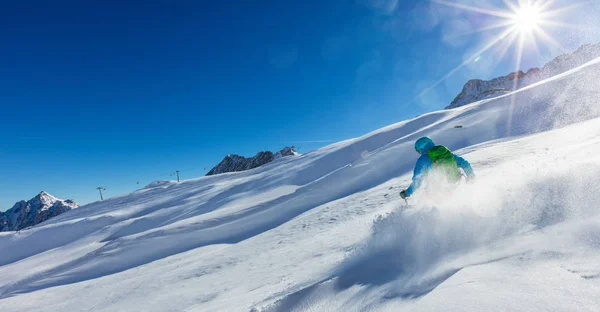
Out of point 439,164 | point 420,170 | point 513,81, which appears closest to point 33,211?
point 420,170

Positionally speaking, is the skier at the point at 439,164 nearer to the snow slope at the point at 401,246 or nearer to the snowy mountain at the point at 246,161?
the snow slope at the point at 401,246

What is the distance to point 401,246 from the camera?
385cm

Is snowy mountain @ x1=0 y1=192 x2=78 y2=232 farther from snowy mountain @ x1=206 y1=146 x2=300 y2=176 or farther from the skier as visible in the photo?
the skier

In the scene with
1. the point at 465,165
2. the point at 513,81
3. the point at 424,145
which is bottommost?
the point at 465,165

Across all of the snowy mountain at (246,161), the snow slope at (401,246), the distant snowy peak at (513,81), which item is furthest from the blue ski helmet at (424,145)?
the distant snowy peak at (513,81)

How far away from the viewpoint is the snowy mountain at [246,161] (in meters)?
94.0

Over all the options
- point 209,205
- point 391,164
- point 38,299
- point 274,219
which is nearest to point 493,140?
point 391,164

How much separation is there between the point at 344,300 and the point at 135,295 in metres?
7.40

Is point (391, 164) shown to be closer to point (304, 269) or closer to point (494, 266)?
point (304, 269)

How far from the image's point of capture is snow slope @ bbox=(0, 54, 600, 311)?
224 cm

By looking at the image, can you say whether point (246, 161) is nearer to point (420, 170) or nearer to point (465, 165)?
point (420, 170)

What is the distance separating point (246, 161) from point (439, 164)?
326ft

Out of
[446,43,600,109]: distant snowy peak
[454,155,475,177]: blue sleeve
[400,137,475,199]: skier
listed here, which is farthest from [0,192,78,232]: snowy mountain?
[446,43,600,109]: distant snowy peak

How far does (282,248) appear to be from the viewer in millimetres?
7988
